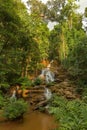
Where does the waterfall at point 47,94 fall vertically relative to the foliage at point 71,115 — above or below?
above

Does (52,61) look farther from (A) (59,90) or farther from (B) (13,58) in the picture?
(B) (13,58)

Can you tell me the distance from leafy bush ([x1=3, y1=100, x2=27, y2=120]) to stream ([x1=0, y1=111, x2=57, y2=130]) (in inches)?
14.9

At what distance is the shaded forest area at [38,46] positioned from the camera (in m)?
14.8

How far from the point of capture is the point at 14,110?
50.5ft

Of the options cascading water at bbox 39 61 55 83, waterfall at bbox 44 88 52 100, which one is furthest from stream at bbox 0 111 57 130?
cascading water at bbox 39 61 55 83

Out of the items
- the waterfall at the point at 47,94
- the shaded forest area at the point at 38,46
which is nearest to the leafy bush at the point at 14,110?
the shaded forest area at the point at 38,46

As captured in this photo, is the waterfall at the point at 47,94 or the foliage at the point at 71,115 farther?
the waterfall at the point at 47,94

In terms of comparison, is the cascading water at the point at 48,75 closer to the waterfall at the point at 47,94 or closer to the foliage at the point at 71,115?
the waterfall at the point at 47,94

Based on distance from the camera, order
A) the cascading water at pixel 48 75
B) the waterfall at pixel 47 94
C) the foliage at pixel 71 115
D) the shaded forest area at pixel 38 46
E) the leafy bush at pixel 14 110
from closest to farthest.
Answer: the foliage at pixel 71 115
the shaded forest area at pixel 38 46
the leafy bush at pixel 14 110
the waterfall at pixel 47 94
the cascading water at pixel 48 75

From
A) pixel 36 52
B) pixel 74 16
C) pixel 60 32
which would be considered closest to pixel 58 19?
pixel 74 16

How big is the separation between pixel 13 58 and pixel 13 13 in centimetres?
286

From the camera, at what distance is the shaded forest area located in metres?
14.8

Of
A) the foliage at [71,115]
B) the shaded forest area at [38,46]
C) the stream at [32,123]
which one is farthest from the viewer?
the shaded forest area at [38,46]

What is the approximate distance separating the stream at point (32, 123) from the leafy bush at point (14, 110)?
0.38 meters
